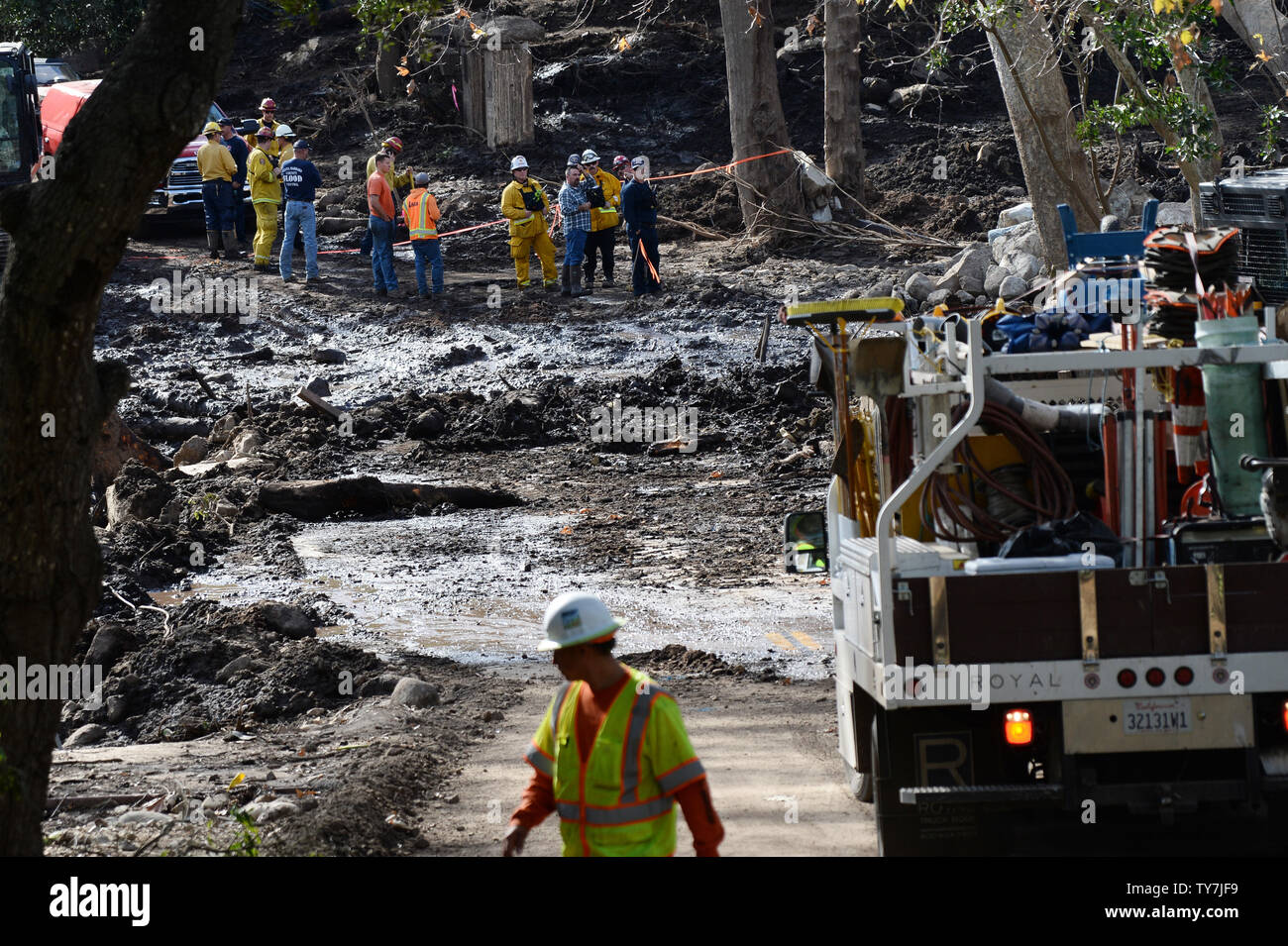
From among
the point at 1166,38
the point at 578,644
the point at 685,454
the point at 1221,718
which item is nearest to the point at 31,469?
the point at 578,644

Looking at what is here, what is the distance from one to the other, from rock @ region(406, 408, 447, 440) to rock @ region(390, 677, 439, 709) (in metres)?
9.20

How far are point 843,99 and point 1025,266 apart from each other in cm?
642

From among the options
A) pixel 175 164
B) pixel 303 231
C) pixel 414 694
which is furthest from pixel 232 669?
pixel 175 164

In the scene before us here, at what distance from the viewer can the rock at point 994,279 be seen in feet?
67.1

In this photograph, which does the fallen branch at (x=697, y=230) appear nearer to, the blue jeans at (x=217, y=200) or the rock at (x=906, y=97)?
the rock at (x=906, y=97)

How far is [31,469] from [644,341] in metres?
16.3

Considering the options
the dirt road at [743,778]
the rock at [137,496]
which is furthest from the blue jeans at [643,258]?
the dirt road at [743,778]

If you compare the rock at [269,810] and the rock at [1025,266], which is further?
the rock at [1025,266]

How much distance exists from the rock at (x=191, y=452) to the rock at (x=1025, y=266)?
10.4 metres

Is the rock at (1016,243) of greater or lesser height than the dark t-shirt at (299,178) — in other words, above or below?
below

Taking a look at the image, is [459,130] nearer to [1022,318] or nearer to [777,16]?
[777,16]

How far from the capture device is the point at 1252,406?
20.9 feet

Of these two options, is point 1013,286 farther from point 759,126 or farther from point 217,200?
point 217,200

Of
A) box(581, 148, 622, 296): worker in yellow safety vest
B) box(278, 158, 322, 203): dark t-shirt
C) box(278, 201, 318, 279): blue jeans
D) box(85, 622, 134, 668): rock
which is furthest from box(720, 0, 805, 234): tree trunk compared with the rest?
box(85, 622, 134, 668): rock
